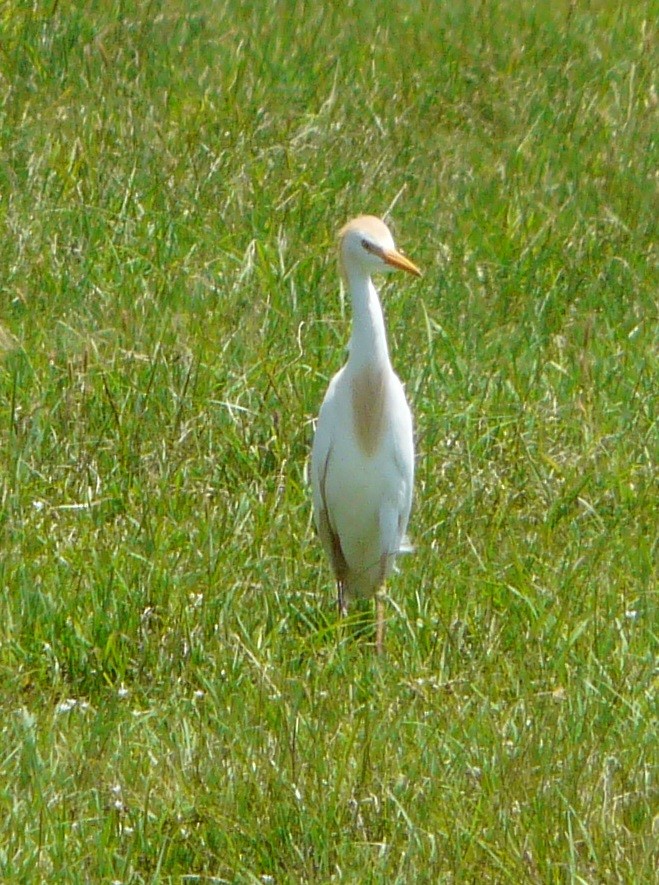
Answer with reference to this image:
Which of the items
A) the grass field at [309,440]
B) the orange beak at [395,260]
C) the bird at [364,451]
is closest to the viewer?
the grass field at [309,440]

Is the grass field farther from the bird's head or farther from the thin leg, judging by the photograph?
the bird's head

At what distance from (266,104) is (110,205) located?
43.5 inches

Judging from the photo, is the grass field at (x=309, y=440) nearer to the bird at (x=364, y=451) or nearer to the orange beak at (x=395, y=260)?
the bird at (x=364, y=451)

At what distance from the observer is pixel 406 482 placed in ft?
14.4

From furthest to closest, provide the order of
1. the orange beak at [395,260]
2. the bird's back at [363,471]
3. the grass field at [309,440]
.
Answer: the bird's back at [363,471] < the orange beak at [395,260] < the grass field at [309,440]

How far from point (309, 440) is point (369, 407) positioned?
0.77m

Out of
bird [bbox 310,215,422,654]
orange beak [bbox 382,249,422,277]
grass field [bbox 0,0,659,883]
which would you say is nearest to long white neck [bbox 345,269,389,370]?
bird [bbox 310,215,422,654]

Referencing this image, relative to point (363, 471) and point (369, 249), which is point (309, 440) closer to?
point (363, 471)

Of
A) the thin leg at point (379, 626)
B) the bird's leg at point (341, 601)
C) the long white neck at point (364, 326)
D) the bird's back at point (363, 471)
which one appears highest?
the long white neck at point (364, 326)

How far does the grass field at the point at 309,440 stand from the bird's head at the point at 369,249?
814mm

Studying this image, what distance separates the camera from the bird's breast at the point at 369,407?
419cm

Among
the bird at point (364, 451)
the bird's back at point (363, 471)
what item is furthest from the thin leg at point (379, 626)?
the bird's back at point (363, 471)

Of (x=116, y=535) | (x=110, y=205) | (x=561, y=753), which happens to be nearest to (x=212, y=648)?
(x=116, y=535)

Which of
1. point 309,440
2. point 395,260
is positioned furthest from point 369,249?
point 309,440
